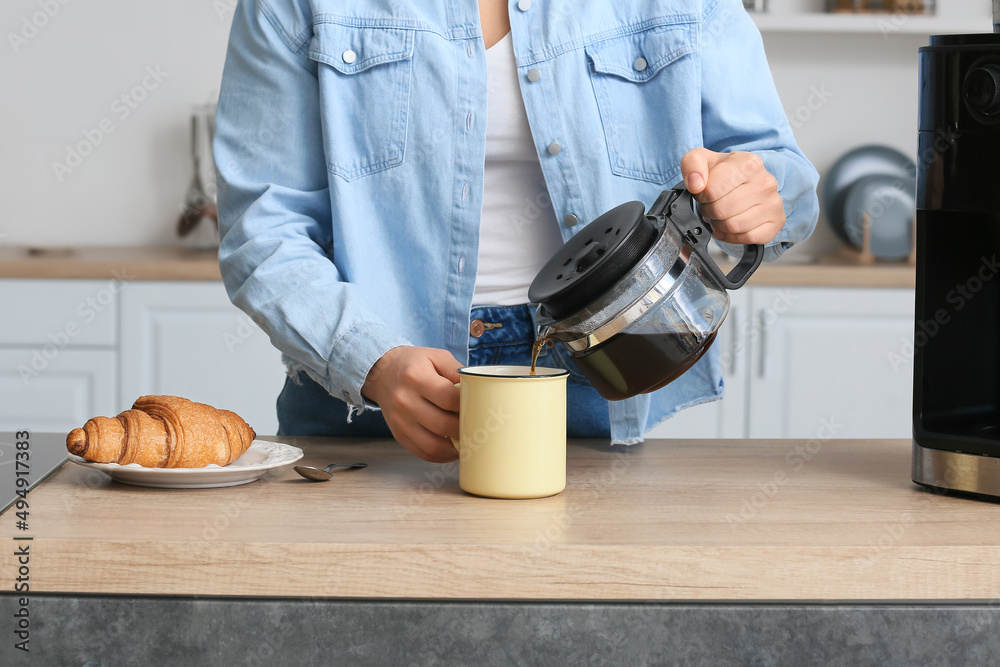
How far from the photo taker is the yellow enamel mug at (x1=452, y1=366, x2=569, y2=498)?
2.48 feet

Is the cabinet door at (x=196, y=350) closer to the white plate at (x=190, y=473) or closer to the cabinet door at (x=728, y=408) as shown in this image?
the cabinet door at (x=728, y=408)

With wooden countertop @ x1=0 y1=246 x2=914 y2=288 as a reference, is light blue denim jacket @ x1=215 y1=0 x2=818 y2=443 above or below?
above

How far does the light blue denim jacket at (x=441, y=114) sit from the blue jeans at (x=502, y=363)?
33 millimetres

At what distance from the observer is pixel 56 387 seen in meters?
2.36

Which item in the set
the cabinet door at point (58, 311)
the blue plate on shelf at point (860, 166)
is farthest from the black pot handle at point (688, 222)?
the blue plate on shelf at point (860, 166)

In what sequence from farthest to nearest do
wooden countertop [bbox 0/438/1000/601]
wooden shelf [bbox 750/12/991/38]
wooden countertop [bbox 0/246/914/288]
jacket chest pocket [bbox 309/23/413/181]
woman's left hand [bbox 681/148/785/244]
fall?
wooden shelf [bbox 750/12/991/38] → wooden countertop [bbox 0/246/914/288] → jacket chest pocket [bbox 309/23/413/181] → woman's left hand [bbox 681/148/785/244] → wooden countertop [bbox 0/438/1000/601]

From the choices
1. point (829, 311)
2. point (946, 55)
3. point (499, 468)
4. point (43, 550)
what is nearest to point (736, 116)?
point (946, 55)

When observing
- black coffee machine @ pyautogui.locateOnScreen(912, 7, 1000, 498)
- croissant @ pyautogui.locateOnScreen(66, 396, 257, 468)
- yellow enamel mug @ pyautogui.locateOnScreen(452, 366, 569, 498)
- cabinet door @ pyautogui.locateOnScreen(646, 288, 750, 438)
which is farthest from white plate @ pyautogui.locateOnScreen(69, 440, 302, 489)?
cabinet door @ pyautogui.locateOnScreen(646, 288, 750, 438)

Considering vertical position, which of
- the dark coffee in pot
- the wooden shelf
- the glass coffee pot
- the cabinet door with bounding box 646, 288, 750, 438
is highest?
the wooden shelf

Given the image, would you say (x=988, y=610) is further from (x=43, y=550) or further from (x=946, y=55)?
(x=43, y=550)

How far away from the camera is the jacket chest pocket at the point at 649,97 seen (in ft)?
3.31

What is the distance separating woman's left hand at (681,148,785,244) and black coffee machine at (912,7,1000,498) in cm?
12

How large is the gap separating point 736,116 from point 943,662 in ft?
1.89

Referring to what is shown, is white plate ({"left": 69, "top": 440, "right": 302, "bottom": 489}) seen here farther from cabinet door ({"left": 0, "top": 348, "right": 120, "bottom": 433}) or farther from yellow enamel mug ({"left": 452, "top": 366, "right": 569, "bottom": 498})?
cabinet door ({"left": 0, "top": 348, "right": 120, "bottom": 433})
